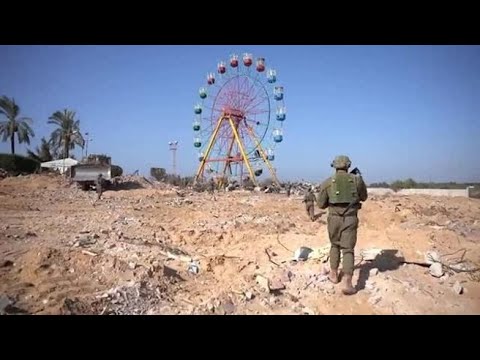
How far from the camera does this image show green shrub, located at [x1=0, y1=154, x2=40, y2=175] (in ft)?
54.3

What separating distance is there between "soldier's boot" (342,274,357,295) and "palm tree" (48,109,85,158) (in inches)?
572

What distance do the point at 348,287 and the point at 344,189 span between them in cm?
92

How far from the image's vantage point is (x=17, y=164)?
17.2 metres

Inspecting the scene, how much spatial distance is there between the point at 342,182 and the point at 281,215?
6.30 m

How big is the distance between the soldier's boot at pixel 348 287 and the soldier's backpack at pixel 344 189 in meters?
0.71

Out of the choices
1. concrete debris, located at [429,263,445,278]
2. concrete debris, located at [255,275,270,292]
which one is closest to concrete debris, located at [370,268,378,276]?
concrete debris, located at [429,263,445,278]

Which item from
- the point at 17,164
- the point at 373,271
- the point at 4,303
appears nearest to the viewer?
the point at 4,303

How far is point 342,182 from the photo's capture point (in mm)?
4070

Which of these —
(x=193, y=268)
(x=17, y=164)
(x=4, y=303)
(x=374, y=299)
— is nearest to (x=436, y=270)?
(x=374, y=299)

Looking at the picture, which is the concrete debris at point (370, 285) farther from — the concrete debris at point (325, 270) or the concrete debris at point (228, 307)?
the concrete debris at point (228, 307)

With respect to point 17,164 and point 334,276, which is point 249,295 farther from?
point 17,164
